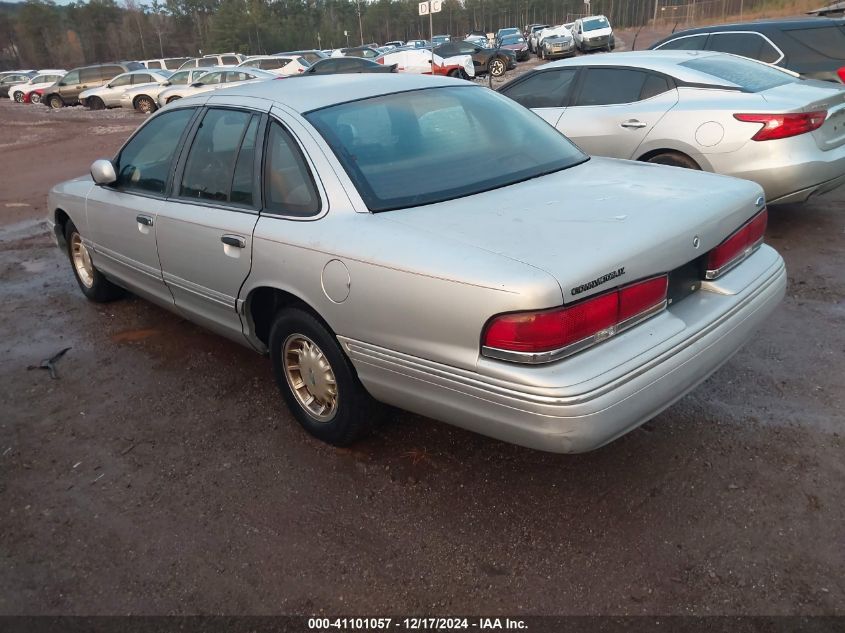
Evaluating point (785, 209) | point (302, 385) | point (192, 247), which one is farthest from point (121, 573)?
point (785, 209)

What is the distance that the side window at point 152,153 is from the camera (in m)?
4.08

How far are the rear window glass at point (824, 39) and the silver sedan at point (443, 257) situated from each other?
6672mm

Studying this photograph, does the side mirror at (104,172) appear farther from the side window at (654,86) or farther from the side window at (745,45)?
the side window at (745,45)

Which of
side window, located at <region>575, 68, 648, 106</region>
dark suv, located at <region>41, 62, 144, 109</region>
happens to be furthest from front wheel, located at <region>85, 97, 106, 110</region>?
side window, located at <region>575, 68, 648, 106</region>

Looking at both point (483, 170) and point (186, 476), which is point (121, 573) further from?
point (483, 170)

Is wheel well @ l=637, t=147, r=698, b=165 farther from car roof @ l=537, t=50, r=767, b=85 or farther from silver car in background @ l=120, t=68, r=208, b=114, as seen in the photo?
silver car in background @ l=120, t=68, r=208, b=114

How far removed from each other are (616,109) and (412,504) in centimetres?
446

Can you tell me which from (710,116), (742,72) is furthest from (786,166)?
(742,72)

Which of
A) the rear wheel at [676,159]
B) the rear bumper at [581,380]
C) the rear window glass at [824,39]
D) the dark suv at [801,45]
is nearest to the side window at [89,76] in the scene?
the dark suv at [801,45]

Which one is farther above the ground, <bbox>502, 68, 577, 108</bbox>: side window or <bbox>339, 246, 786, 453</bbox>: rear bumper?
<bbox>502, 68, 577, 108</bbox>: side window

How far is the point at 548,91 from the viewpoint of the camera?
6738 millimetres

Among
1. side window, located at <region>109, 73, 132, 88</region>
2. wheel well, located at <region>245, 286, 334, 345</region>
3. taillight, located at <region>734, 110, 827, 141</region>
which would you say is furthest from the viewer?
side window, located at <region>109, 73, 132, 88</region>

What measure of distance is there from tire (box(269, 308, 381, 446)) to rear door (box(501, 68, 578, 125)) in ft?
13.6

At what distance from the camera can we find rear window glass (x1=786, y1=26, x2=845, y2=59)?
8438mm
